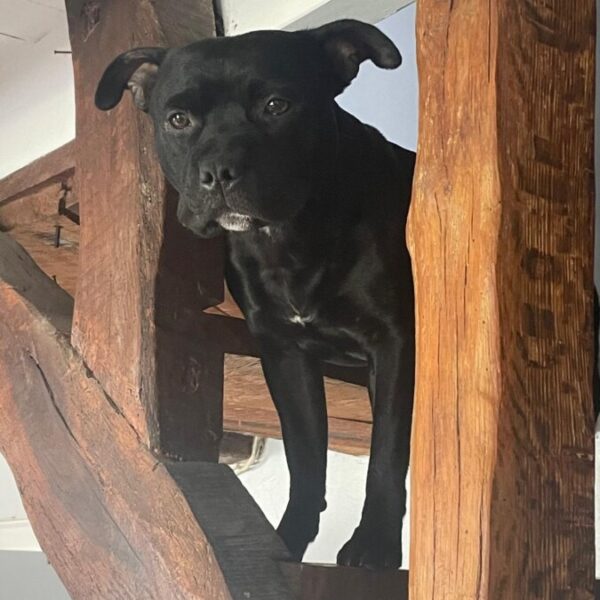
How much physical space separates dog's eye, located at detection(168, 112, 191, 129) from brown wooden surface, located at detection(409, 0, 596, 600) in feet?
1.10

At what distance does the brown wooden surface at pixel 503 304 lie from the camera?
787mm

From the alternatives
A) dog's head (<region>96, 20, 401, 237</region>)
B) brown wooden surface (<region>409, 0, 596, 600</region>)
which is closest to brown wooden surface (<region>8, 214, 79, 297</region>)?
dog's head (<region>96, 20, 401, 237</region>)

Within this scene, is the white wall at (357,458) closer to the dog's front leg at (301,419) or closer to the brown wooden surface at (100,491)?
the dog's front leg at (301,419)

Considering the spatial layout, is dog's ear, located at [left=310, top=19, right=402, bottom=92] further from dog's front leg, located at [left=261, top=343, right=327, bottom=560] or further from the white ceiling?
the white ceiling

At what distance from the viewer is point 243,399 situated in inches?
73.0

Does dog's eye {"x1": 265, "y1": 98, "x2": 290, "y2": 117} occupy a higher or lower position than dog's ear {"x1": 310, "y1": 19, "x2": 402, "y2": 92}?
lower

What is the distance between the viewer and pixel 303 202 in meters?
1.13

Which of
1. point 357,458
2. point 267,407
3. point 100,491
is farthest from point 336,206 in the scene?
point 357,458

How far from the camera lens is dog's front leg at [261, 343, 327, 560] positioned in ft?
4.20

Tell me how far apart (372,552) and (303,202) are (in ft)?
1.21

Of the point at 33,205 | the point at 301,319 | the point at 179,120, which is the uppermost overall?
the point at 179,120

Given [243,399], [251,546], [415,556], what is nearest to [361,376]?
[243,399]

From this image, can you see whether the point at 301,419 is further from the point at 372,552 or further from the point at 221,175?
the point at 221,175

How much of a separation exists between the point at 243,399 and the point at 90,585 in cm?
76
